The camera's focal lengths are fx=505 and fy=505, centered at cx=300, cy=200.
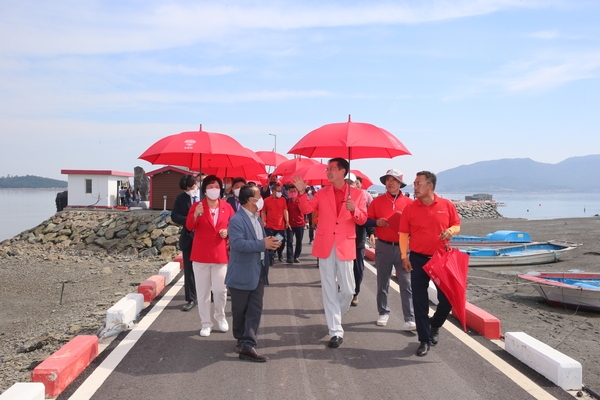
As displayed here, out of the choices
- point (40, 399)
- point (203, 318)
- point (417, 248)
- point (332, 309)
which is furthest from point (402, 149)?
point (40, 399)

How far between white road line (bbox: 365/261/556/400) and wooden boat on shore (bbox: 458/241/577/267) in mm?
Answer: 10762

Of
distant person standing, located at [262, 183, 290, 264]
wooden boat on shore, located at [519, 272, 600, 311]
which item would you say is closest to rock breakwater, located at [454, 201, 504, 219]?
wooden boat on shore, located at [519, 272, 600, 311]

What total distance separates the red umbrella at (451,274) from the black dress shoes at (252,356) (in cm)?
197

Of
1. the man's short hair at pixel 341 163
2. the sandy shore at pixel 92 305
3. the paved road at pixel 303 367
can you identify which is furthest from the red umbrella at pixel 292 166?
the man's short hair at pixel 341 163

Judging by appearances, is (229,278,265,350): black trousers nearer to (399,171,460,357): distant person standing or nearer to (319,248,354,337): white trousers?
(319,248,354,337): white trousers

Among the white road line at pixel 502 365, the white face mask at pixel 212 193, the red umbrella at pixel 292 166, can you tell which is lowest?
the white road line at pixel 502 365

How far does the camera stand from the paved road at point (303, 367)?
4387 millimetres

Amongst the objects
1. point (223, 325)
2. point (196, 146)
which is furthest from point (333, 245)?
point (196, 146)

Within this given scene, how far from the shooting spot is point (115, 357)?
5.24 meters

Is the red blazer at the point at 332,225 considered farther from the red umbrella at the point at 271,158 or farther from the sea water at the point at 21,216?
the sea water at the point at 21,216

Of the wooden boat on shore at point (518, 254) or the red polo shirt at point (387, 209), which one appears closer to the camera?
the red polo shirt at point (387, 209)

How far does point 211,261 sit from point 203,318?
0.70 m

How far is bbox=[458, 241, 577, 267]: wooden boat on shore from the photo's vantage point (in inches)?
674

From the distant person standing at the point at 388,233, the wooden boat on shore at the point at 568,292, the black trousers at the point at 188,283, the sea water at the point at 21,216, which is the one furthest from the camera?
the sea water at the point at 21,216
